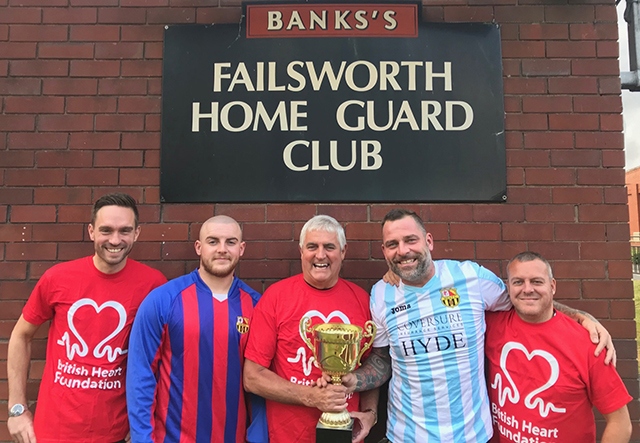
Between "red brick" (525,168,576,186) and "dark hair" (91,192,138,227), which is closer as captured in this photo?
"dark hair" (91,192,138,227)

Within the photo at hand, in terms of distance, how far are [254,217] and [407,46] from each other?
1.40 meters

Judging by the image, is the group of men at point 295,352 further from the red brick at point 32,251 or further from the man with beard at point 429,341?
the red brick at point 32,251

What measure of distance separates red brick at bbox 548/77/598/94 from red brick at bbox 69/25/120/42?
2.70 meters

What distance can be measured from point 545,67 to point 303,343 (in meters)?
2.20

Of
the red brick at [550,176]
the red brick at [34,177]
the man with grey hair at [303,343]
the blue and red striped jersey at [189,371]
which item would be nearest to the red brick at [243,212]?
the man with grey hair at [303,343]

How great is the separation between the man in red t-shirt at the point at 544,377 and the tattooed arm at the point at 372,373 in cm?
51

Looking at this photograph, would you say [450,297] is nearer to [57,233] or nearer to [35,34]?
[57,233]

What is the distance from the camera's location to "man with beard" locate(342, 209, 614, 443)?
190 cm

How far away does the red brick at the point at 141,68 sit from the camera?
2586 millimetres

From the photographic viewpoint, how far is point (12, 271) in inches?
97.5

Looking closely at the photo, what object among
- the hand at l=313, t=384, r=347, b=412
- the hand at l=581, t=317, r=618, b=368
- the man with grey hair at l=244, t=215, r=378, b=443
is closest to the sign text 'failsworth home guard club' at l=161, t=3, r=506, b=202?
the man with grey hair at l=244, t=215, r=378, b=443

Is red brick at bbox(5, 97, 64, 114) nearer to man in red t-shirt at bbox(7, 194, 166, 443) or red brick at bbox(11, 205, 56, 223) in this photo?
red brick at bbox(11, 205, 56, 223)

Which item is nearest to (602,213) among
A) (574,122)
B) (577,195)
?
(577,195)

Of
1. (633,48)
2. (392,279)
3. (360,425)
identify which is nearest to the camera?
(360,425)
